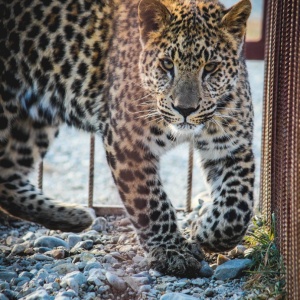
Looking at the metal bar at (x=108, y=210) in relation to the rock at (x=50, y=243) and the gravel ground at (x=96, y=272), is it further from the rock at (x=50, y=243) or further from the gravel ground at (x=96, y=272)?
the rock at (x=50, y=243)

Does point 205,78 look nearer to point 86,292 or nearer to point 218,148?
point 218,148

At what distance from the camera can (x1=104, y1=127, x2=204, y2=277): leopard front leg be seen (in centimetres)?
536

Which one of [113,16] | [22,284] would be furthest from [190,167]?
[22,284]

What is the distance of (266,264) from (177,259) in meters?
0.59

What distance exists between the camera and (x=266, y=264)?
16.3ft

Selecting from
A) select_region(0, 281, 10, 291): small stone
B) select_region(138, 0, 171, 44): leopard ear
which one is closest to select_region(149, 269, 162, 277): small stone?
select_region(0, 281, 10, 291): small stone

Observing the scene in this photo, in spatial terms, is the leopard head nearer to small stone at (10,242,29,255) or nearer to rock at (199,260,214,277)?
rock at (199,260,214,277)

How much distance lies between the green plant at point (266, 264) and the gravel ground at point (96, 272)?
7cm

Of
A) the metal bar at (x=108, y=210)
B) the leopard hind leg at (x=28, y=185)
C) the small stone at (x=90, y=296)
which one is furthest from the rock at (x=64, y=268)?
the metal bar at (x=108, y=210)

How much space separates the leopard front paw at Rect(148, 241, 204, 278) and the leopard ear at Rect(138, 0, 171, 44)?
143cm

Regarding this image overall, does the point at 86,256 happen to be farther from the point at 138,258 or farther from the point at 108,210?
the point at 108,210

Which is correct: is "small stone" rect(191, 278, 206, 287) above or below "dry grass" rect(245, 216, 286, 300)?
below

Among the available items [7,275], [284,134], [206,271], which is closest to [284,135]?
[284,134]

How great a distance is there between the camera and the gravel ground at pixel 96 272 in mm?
4785
